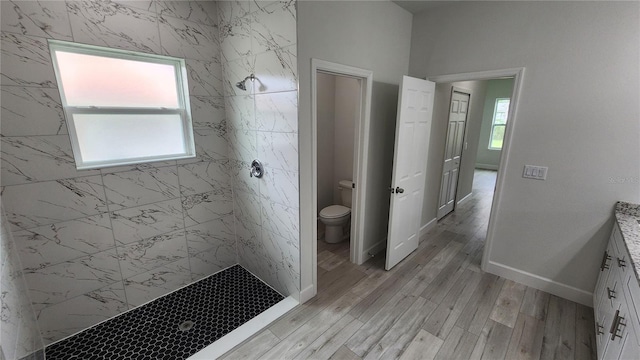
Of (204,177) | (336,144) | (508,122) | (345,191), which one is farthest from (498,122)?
(204,177)

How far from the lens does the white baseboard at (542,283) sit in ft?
7.52

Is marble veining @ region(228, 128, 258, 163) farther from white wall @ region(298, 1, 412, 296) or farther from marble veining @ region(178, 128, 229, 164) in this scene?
white wall @ region(298, 1, 412, 296)

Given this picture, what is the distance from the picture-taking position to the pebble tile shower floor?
6.22ft

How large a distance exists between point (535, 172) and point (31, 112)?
3.91 m

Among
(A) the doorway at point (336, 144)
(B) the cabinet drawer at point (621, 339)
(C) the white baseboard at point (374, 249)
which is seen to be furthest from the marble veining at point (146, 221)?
(B) the cabinet drawer at point (621, 339)

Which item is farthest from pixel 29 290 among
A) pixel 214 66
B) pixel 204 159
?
pixel 214 66

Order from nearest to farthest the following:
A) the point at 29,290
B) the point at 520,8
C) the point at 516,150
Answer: the point at 29,290 < the point at 520,8 < the point at 516,150

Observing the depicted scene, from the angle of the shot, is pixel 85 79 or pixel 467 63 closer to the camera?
pixel 85 79

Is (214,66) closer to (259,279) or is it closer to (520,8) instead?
(259,279)

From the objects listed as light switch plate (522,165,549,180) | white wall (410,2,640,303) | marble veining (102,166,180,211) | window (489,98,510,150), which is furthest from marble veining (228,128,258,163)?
window (489,98,510,150)

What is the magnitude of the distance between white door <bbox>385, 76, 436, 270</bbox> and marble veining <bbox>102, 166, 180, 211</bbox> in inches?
82.7

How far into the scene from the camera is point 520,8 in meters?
2.21

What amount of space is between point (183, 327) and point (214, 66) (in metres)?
2.32

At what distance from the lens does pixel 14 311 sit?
1435 millimetres
